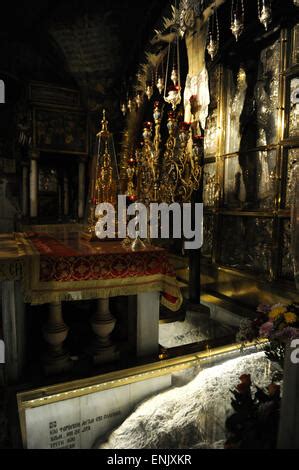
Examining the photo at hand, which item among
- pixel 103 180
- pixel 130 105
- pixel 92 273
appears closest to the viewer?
pixel 92 273

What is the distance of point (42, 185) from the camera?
9234 millimetres

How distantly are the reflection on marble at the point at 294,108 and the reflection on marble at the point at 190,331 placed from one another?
2.86 meters

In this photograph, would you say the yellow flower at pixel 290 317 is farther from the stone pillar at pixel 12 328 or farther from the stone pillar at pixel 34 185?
the stone pillar at pixel 34 185

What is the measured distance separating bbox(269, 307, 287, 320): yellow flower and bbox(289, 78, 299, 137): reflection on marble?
2579 millimetres

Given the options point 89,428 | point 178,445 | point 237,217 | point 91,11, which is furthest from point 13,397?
point 91,11

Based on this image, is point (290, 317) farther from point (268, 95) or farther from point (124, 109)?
point (124, 109)

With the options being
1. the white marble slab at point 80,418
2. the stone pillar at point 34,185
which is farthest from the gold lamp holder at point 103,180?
the stone pillar at point 34,185

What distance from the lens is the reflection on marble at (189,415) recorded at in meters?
2.30

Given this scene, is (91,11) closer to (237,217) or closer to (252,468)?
(237,217)

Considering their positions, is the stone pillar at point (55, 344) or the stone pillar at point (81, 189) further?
the stone pillar at point (81, 189)

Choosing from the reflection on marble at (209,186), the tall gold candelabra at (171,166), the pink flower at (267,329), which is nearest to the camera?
the pink flower at (267,329)

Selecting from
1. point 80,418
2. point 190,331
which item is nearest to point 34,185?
point 190,331

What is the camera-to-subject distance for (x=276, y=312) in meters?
2.44

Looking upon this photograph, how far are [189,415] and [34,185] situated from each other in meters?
7.71
